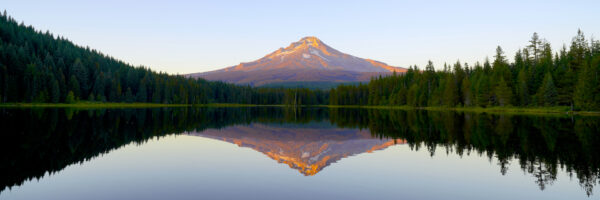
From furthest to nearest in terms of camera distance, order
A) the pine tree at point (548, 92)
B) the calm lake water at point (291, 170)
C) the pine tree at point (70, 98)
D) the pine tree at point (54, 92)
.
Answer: the pine tree at point (70, 98) → the pine tree at point (54, 92) → the pine tree at point (548, 92) → the calm lake water at point (291, 170)

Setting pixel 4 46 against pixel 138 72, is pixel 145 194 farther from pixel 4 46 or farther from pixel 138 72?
pixel 138 72

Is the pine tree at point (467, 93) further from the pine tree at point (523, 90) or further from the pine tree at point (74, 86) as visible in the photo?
the pine tree at point (74, 86)

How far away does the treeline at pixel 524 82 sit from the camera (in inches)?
3017

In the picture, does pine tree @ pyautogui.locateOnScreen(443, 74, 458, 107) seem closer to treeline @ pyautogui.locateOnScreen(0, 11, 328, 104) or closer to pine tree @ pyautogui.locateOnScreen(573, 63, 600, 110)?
pine tree @ pyautogui.locateOnScreen(573, 63, 600, 110)

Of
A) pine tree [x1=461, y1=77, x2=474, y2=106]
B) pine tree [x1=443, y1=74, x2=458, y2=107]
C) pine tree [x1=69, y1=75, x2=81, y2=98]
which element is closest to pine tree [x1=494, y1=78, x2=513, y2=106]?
pine tree [x1=461, y1=77, x2=474, y2=106]

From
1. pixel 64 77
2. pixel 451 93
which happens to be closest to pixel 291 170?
pixel 451 93

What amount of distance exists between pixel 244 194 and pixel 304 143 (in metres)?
20.1

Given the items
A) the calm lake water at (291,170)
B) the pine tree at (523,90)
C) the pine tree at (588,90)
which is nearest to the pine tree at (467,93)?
the pine tree at (523,90)

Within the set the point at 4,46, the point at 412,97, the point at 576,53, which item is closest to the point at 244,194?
the point at 576,53

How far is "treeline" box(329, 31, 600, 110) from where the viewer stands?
76.6 m

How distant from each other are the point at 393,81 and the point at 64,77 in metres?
134

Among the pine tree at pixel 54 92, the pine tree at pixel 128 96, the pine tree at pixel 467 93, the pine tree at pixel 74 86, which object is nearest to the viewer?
the pine tree at pixel 467 93

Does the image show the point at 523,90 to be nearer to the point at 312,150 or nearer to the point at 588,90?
the point at 588,90

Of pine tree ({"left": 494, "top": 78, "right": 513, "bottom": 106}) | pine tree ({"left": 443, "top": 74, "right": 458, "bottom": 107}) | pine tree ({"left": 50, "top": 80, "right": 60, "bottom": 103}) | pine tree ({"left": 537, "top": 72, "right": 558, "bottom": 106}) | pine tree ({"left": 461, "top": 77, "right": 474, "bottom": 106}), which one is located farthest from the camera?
pine tree ({"left": 443, "top": 74, "right": 458, "bottom": 107})
